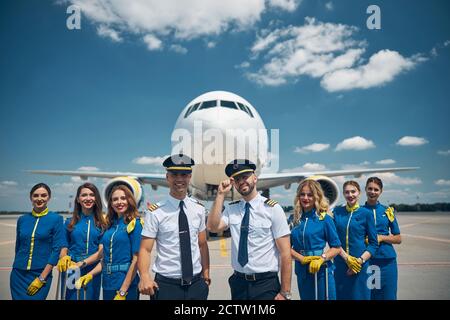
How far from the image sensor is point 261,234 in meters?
2.79

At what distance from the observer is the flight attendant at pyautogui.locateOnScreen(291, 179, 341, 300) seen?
10.1 ft

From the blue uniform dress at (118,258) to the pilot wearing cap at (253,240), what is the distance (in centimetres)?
100

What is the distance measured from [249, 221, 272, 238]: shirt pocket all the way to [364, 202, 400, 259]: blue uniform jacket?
180cm

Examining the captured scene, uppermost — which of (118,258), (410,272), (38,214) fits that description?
(38,214)

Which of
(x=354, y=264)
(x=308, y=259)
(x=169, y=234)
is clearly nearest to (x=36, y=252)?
(x=169, y=234)

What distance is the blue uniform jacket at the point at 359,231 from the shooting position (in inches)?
141

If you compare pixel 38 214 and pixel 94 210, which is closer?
pixel 38 214

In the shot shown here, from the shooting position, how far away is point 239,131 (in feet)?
30.2

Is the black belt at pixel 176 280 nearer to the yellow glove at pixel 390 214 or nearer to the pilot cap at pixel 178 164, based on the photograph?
the pilot cap at pixel 178 164

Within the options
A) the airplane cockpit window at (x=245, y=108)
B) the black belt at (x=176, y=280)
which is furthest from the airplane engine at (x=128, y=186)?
the black belt at (x=176, y=280)

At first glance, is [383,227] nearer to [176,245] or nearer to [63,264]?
[176,245]

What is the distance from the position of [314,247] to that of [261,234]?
0.75 m
